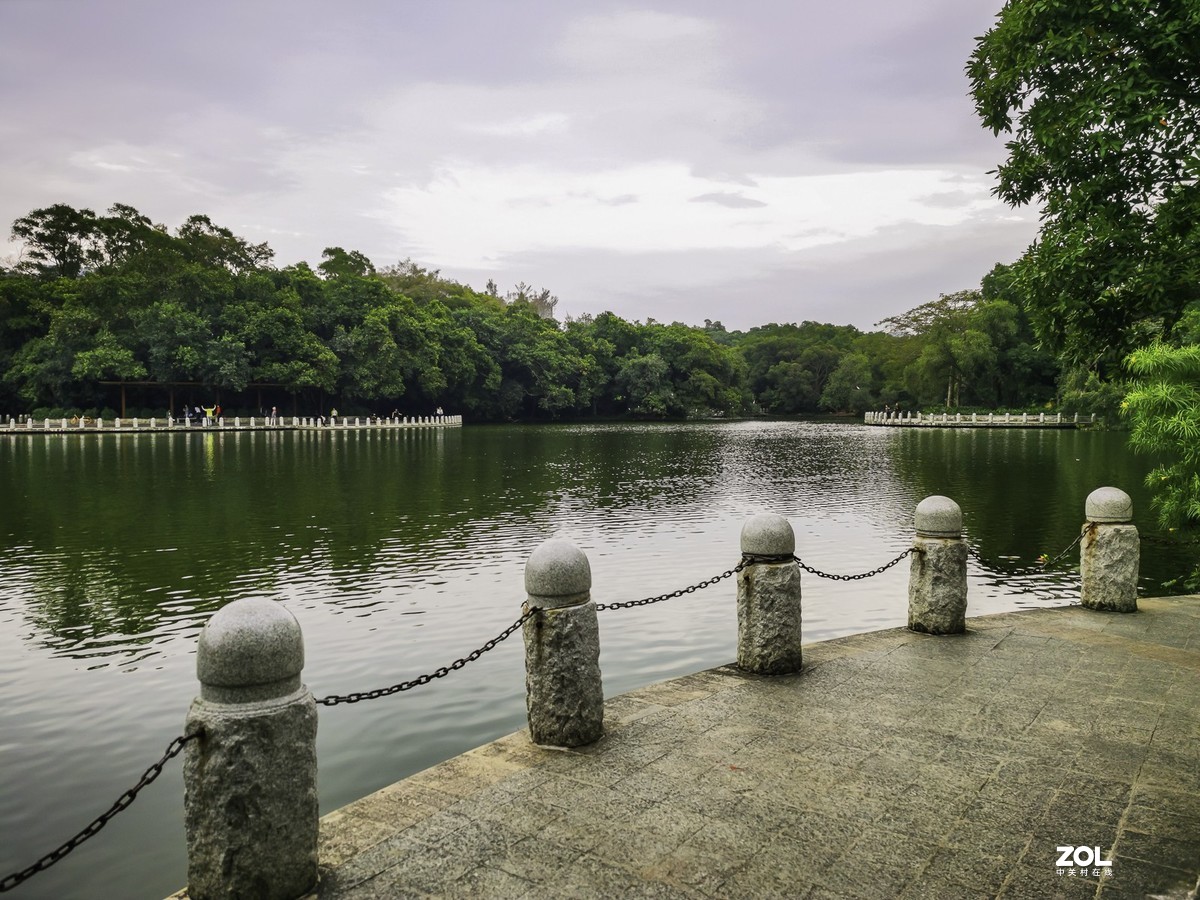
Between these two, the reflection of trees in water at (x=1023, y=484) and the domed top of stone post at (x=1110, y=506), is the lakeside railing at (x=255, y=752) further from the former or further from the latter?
the reflection of trees in water at (x=1023, y=484)

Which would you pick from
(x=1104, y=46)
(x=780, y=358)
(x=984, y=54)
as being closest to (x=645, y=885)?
(x=1104, y=46)

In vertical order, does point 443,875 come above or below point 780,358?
below

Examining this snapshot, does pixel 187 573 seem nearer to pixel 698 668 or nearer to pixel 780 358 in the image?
pixel 698 668

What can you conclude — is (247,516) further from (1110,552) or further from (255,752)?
(255,752)

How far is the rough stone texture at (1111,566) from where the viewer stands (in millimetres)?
8672

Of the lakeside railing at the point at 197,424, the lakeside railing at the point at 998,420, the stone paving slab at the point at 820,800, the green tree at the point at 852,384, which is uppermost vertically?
the green tree at the point at 852,384

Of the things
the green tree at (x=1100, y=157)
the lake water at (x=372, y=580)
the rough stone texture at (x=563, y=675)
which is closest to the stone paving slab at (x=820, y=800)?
the rough stone texture at (x=563, y=675)

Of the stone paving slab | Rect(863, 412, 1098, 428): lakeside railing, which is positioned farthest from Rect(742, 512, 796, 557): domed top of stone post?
Rect(863, 412, 1098, 428): lakeside railing

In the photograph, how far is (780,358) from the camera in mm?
108438

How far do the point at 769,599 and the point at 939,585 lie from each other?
2.30m

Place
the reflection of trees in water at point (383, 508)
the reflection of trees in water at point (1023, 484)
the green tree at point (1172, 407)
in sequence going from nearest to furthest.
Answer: the green tree at point (1172, 407) < the reflection of trees in water at point (383, 508) < the reflection of trees in water at point (1023, 484)

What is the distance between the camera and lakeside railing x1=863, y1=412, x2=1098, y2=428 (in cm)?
6325

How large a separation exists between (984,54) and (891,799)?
34.0 ft

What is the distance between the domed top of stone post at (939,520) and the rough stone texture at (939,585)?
0.21ft
